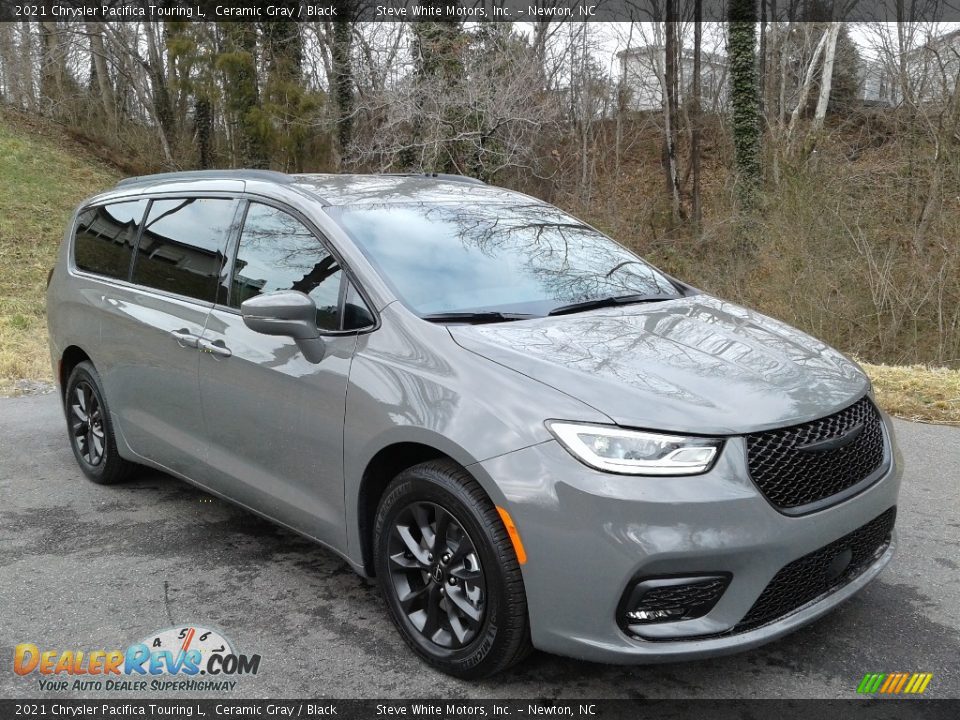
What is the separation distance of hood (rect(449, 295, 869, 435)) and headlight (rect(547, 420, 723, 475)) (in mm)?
36

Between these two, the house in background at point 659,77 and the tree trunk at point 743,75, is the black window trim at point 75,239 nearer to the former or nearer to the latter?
the tree trunk at point 743,75

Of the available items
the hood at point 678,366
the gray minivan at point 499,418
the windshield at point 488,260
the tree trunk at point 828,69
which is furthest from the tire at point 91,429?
the tree trunk at point 828,69

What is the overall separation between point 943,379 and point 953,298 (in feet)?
16.6

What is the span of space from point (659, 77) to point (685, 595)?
25.5 meters

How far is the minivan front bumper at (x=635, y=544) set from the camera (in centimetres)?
259

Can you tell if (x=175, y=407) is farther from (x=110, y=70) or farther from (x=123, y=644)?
(x=110, y=70)

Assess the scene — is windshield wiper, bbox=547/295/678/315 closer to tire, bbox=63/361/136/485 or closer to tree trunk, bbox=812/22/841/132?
tire, bbox=63/361/136/485

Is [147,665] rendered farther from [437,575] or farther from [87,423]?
[87,423]

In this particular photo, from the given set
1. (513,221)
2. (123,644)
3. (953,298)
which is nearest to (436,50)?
(953,298)

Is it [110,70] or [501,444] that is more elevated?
[110,70]

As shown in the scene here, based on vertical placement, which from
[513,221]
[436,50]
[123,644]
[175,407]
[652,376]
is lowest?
[123,644]

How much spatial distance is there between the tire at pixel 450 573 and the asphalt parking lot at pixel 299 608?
14 centimetres

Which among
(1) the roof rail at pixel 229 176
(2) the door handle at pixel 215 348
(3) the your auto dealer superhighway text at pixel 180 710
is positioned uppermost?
(1) the roof rail at pixel 229 176

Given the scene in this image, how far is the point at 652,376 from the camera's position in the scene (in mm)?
2910
